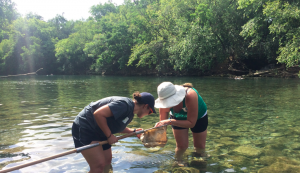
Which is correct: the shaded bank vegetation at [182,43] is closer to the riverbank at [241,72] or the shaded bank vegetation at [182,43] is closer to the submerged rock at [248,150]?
the riverbank at [241,72]

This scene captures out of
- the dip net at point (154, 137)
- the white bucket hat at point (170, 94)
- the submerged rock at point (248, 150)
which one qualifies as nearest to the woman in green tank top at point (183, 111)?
the white bucket hat at point (170, 94)

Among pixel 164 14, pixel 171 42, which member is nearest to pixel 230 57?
pixel 171 42

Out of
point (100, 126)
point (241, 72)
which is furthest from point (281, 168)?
point (241, 72)

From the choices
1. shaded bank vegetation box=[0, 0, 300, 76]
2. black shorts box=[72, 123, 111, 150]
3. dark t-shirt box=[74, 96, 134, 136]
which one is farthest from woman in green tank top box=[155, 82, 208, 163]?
shaded bank vegetation box=[0, 0, 300, 76]

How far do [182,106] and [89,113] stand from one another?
1.61 metres

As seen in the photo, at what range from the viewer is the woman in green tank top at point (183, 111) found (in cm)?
388

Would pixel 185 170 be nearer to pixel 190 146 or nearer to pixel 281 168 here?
pixel 190 146

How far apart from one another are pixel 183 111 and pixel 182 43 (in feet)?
91.7

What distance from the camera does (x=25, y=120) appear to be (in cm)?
838

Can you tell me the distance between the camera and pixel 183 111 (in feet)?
13.9

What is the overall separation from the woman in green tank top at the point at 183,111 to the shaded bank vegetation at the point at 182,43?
1786 centimetres

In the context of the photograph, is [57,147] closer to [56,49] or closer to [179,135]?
[179,135]

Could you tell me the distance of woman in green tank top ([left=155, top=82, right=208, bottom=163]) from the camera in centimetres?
388

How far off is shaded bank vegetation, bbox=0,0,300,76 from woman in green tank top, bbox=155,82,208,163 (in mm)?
17857
